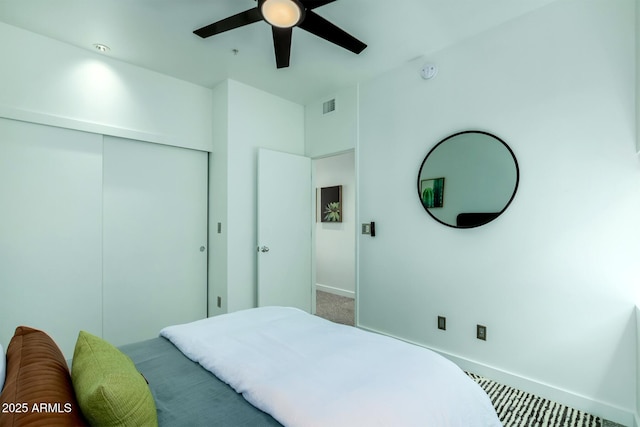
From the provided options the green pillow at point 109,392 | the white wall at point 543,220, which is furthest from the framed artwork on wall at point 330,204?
the green pillow at point 109,392

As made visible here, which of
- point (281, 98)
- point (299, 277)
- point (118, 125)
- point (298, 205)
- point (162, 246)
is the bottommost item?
point (299, 277)

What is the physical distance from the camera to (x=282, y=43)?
201 centimetres

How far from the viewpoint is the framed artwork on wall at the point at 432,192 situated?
8.52 ft

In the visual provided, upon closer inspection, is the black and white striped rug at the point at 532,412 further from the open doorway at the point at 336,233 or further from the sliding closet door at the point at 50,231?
the sliding closet door at the point at 50,231

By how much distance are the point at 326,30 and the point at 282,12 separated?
33 cm

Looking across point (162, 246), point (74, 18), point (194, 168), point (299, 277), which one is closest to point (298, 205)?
point (299, 277)

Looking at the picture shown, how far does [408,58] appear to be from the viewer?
9.03 feet

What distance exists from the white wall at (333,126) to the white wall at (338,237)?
0.92 m

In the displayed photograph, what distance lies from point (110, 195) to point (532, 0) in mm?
3562

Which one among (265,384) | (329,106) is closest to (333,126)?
(329,106)

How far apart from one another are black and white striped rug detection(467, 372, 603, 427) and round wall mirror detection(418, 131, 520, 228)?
1.20 metres

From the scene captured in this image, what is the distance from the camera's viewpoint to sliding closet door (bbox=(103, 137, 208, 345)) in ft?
8.93

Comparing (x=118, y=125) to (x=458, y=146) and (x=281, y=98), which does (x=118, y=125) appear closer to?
(x=281, y=98)

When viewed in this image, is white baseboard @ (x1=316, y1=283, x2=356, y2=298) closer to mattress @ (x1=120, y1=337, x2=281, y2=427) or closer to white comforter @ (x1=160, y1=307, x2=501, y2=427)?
white comforter @ (x1=160, y1=307, x2=501, y2=427)
